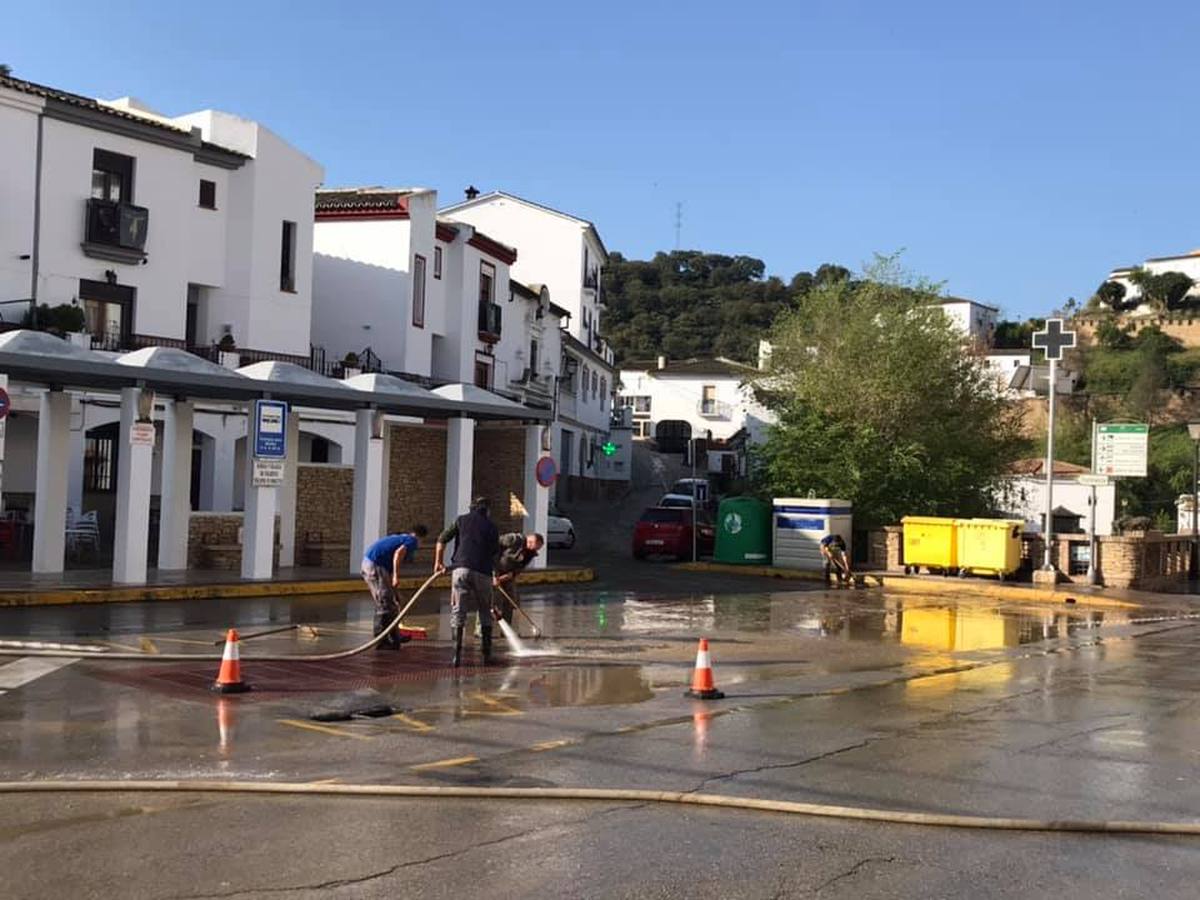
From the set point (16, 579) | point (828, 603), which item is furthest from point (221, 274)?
point (828, 603)

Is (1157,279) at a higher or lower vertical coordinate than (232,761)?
higher

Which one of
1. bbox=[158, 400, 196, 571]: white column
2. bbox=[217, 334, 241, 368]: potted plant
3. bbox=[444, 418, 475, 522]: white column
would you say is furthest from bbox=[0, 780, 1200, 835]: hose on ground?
bbox=[217, 334, 241, 368]: potted plant

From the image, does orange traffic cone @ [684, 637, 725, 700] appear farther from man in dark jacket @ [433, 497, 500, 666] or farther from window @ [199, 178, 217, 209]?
window @ [199, 178, 217, 209]

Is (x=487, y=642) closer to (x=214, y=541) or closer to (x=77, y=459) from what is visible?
(x=214, y=541)

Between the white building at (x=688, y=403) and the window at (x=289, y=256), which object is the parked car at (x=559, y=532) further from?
the white building at (x=688, y=403)

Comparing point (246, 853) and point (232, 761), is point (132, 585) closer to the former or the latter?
point (232, 761)

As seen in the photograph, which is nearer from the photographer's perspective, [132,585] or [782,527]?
[132,585]

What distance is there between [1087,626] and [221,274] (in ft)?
79.4

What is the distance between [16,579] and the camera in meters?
19.4

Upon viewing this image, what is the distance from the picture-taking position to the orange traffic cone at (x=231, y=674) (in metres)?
11.1

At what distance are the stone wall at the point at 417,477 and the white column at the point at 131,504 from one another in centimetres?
875

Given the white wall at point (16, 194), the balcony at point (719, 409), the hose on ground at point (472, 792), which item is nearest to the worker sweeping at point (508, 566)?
the hose on ground at point (472, 792)

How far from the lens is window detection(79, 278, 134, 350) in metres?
30.2

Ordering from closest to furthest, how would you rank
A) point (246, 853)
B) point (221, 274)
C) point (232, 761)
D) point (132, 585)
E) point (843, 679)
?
point (246, 853) < point (232, 761) < point (843, 679) < point (132, 585) < point (221, 274)
